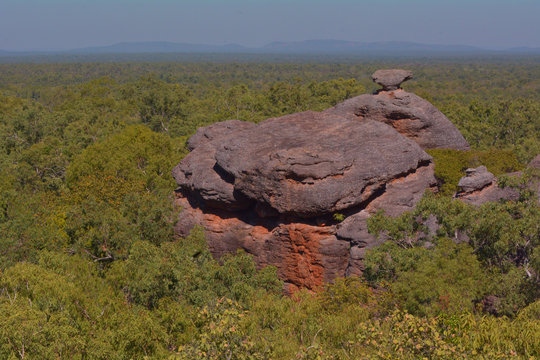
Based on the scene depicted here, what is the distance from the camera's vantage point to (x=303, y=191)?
890 inches

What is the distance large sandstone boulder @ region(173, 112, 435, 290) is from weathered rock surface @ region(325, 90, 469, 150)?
6757mm

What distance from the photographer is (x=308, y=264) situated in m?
24.0

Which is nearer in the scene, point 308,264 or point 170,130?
point 308,264

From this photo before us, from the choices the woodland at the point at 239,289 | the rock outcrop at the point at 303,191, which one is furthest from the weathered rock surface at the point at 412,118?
the rock outcrop at the point at 303,191

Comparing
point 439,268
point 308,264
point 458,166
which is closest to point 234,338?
point 439,268

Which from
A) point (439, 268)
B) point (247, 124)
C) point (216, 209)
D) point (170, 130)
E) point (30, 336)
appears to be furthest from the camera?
point (170, 130)

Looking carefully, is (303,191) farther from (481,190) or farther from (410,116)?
(410,116)

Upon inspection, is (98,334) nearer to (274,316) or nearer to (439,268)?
(274,316)

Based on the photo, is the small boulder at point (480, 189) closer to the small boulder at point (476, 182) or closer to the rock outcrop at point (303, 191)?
the small boulder at point (476, 182)

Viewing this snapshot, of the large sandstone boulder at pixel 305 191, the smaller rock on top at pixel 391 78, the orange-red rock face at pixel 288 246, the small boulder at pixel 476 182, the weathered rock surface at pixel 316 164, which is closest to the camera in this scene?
the weathered rock surface at pixel 316 164

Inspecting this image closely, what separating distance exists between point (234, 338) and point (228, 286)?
31.0ft

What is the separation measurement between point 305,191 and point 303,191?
0.11 m

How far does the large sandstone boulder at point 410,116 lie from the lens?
33094 millimetres

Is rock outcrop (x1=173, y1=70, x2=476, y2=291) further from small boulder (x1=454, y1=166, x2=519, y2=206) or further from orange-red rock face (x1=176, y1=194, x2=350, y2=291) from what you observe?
small boulder (x1=454, y1=166, x2=519, y2=206)
